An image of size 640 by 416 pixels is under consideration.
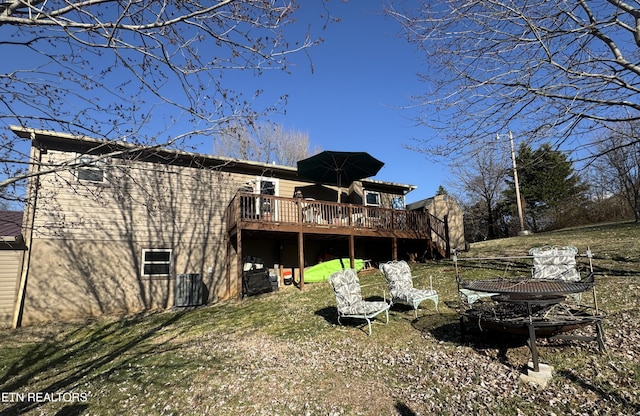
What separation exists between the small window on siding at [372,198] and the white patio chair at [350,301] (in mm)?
9918

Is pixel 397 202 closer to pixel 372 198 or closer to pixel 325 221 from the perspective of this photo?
pixel 372 198

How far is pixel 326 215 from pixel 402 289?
5.61 m

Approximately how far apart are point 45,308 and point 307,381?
33.0ft

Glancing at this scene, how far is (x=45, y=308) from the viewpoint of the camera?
10.5m

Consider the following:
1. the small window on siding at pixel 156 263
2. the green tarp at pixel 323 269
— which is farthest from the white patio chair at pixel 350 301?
the small window on siding at pixel 156 263

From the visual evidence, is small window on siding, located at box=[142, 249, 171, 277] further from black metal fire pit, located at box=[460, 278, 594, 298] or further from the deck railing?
black metal fire pit, located at box=[460, 278, 594, 298]

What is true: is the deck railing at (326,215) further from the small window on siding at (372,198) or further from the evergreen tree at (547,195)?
the evergreen tree at (547,195)

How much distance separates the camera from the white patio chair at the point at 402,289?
6.98m

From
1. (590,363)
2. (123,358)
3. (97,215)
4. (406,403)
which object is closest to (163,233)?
(97,215)

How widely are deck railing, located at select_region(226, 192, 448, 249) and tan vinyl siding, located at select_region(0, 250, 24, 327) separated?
6401 mm

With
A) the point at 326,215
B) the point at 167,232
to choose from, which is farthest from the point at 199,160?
the point at 326,215

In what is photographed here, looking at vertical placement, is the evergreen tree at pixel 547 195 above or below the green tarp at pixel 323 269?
above

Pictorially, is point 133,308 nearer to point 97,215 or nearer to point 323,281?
point 97,215

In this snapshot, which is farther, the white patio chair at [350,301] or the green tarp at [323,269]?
the green tarp at [323,269]
